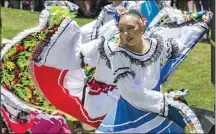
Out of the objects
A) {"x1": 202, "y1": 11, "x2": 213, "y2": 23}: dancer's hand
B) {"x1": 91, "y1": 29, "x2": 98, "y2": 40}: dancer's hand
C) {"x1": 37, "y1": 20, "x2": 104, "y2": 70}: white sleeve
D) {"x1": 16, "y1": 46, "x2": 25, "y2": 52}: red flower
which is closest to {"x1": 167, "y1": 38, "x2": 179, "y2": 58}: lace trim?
{"x1": 202, "y1": 11, "x2": 213, "y2": 23}: dancer's hand

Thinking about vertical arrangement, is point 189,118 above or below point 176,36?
below

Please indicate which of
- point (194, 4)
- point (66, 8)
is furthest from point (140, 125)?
point (194, 4)

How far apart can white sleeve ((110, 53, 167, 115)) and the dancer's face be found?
0.10m

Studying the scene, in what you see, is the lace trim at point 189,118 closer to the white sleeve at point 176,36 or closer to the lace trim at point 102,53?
the white sleeve at point 176,36

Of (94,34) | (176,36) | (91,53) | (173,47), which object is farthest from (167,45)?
(94,34)

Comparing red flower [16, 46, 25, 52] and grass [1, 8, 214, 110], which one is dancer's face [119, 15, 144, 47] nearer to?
red flower [16, 46, 25, 52]

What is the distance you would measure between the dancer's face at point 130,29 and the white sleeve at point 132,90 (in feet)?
0.34

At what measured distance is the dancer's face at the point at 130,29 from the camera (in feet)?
12.1

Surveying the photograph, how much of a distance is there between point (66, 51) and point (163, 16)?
0.88 metres

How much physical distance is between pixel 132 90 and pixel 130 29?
0.37m

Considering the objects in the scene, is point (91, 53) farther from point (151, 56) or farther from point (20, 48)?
point (20, 48)

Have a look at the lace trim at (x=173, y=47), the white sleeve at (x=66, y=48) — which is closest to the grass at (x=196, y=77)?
the lace trim at (x=173, y=47)

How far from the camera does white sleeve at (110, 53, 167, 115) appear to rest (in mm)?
3646

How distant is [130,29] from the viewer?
3682 mm
